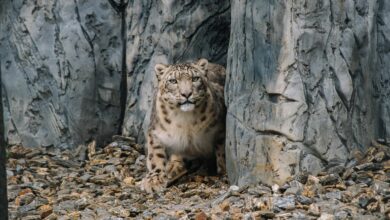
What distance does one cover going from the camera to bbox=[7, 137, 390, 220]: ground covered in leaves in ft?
25.3

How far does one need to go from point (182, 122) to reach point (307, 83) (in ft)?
6.43

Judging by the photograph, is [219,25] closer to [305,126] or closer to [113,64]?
[113,64]

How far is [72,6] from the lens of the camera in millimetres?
10734

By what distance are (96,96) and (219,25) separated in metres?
1.63

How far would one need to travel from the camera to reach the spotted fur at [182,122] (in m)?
9.52

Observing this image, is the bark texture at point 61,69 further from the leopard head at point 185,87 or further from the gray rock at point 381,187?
the gray rock at point 381,187

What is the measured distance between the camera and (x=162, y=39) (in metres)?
10.6

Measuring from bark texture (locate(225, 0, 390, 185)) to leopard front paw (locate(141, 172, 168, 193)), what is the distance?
1.35 m

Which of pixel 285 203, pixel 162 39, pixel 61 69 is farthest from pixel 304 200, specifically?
pixel 61 69

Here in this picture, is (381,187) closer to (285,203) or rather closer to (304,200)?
(304,200)

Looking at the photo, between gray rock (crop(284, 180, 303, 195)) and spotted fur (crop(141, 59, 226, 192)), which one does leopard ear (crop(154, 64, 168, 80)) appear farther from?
gray rock (crop(284, 180, 303, 195))

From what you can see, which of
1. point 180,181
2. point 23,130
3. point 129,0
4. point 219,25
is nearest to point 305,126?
point 180,181

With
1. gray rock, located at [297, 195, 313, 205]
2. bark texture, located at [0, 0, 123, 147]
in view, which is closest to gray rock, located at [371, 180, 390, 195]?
gray rock, located at [297, 195, 313, 205]

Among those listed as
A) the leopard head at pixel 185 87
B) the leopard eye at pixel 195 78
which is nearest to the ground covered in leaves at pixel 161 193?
the leopard head at pixel 185 87
